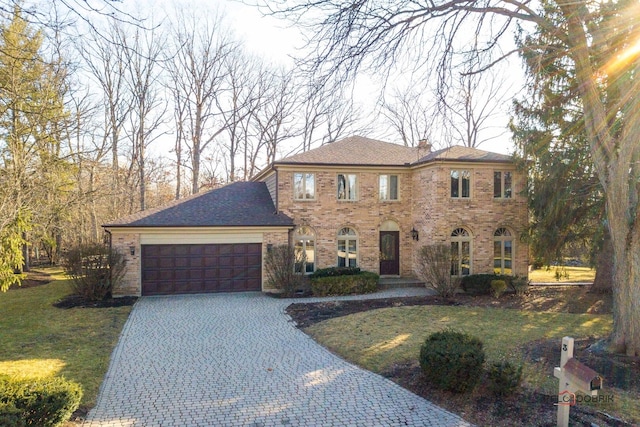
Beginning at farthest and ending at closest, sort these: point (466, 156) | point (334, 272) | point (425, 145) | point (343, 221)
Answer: point (343, 221), point (466, 156), point (334, 272), point (425, 145)

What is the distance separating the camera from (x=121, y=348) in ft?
30.0

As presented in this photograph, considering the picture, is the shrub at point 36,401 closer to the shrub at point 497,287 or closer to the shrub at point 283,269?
the shrub at point 283,269

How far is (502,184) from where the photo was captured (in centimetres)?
1758

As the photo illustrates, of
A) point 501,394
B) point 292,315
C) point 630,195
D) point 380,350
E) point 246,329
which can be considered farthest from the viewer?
point 292,315

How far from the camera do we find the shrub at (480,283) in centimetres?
1623

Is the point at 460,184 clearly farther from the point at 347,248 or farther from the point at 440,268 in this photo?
the point at 347,248

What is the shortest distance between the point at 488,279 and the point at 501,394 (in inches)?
423

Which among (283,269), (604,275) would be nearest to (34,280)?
(283,269)

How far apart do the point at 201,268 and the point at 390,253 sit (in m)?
8.40

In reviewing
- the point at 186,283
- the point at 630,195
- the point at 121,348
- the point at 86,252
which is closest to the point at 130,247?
the point at 86,252

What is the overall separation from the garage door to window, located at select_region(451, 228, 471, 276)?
817 cm

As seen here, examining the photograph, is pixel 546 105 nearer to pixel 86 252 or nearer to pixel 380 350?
pixel 380 350

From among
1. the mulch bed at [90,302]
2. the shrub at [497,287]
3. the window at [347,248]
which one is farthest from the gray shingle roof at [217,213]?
the shrub at [497,287]

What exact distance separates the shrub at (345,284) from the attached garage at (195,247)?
2.30m
